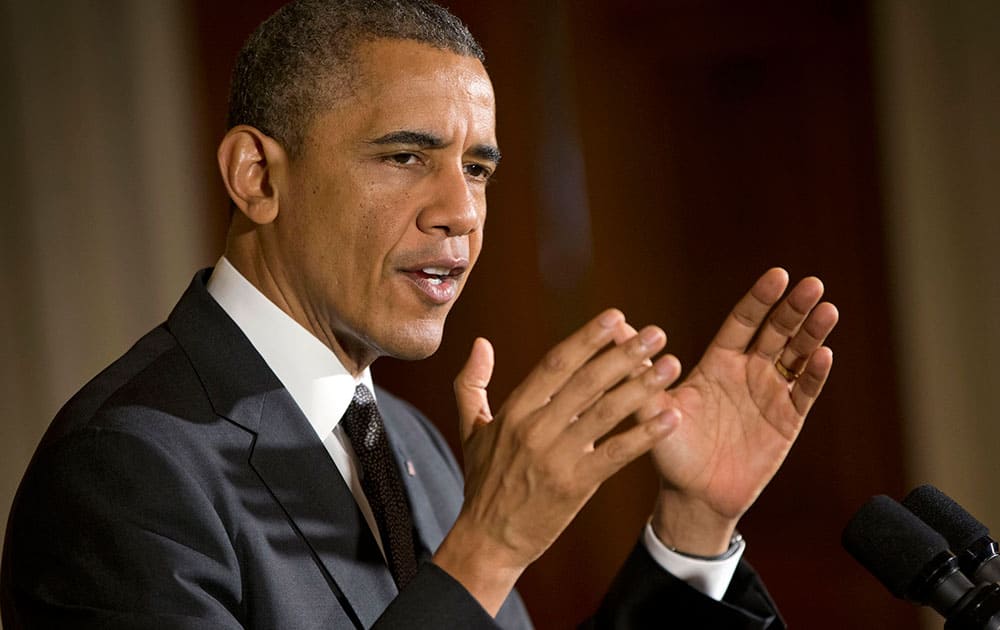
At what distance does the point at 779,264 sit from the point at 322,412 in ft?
7.13

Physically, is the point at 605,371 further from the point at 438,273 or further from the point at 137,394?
the point at 137,394

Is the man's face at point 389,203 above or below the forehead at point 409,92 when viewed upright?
below

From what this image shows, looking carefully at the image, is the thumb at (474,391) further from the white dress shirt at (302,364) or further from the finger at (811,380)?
the finger at (811,380)

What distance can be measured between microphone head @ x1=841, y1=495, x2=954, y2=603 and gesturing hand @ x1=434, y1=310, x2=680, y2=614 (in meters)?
0.21

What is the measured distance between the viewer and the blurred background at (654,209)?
292cm

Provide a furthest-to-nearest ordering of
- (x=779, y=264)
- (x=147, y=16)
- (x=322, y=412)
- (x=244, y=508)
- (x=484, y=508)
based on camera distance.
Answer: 1. (x=779, y=264)
2. (x=147, y=16)
3. (x=322, y=412)
4. (x=244, y=508)
5. (x=484, y=508)

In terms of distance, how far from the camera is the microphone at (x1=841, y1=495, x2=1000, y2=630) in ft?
3.17

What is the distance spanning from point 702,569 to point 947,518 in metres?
0.50

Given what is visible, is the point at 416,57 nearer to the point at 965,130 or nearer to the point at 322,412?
the point at 322,412

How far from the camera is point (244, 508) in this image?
131 cm

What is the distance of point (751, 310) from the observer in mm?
1481

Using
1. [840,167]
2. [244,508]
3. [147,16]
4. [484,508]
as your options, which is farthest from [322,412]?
[840,167]

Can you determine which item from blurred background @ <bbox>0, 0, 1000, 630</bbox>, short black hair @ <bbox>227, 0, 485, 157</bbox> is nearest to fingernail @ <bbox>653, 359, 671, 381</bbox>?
short black hair @ <bbox>227, 0, 485, 157</bbox>

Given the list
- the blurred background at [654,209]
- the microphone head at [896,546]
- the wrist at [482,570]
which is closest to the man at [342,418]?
the wrist at [482,570]
